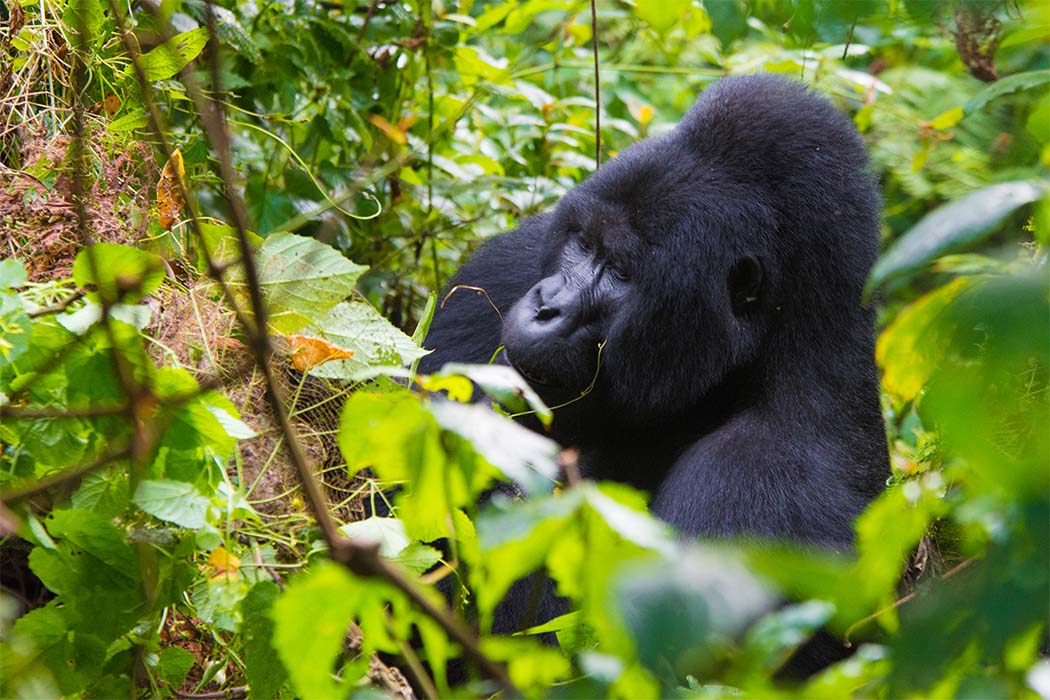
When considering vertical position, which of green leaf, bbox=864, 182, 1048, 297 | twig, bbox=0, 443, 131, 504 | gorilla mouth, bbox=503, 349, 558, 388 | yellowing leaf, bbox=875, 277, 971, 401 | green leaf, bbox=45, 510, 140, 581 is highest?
green leaf, bbox=864, 182, 1048, 297

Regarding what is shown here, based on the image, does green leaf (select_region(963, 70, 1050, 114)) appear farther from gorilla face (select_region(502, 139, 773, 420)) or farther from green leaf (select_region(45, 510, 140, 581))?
green leaf (select_region(45, 510, 140, 581))

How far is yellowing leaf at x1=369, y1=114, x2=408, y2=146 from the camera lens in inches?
112

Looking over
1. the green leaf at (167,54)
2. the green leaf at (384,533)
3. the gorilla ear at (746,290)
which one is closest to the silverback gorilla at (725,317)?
the gorilla ear at (746,290)

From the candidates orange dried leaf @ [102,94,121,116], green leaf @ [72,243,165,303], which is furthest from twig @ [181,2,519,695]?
orange dried leaf @ [102,94,121,116]

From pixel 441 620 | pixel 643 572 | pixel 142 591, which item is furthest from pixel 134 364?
pixel 643 572

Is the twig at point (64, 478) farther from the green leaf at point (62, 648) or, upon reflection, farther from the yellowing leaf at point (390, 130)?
the yellowing leaf at point (390, 130)

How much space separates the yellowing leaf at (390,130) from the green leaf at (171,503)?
1.63m

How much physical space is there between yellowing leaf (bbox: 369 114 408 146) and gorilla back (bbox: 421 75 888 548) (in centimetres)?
67

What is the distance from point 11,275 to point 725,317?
132 cm

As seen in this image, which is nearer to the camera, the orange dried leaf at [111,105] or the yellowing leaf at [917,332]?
the yellowing leaf at [917,332]

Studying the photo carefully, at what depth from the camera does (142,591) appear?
1.46 m

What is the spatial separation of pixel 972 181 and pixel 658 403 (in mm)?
3005

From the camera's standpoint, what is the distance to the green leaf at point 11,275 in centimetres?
136

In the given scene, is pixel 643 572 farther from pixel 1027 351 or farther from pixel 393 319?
pixel 393 319
